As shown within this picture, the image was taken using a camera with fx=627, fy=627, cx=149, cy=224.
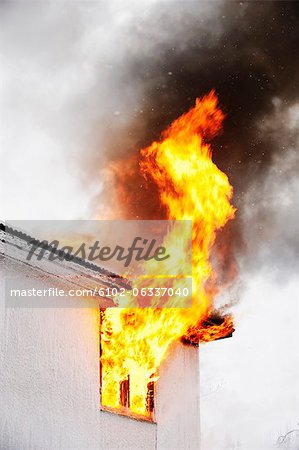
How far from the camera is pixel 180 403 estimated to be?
13.3 meters

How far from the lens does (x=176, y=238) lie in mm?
12734

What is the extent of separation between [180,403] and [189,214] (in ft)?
13.2

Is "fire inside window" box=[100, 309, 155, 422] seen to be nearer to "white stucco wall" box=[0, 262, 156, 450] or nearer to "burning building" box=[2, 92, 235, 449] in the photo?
"burning building" box=[2, 92, 235, 449]

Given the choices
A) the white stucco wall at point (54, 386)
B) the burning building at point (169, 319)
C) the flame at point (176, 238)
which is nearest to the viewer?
the white stucco wall at point (54, 386)

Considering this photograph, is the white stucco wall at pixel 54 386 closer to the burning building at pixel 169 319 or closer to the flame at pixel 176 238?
the burning building at pixel 169 319

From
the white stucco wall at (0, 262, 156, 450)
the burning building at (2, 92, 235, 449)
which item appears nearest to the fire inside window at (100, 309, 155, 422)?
the burning building at (2, 92, 235, 449)

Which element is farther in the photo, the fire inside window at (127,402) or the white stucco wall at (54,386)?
the fire inside window at (127,402)

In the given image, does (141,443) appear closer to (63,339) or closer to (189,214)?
(63,339)

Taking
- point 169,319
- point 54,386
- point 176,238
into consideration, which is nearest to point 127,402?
point 169,319

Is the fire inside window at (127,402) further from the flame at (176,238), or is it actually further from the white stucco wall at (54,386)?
the white stucco wall at (54,386)

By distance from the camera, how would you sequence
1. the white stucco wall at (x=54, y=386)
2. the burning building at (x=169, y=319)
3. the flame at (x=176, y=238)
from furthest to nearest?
the flame at (x=176, y=238), the burning building at (x=169, y=319), the white stucco wall at (x=54, y=386)

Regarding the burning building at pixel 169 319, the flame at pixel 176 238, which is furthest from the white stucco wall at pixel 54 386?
the flame at pixel 176 238

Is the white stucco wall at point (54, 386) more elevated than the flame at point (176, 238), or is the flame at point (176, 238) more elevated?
the flame at point (176, 238)

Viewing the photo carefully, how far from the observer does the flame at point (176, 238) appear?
38.9 ft
